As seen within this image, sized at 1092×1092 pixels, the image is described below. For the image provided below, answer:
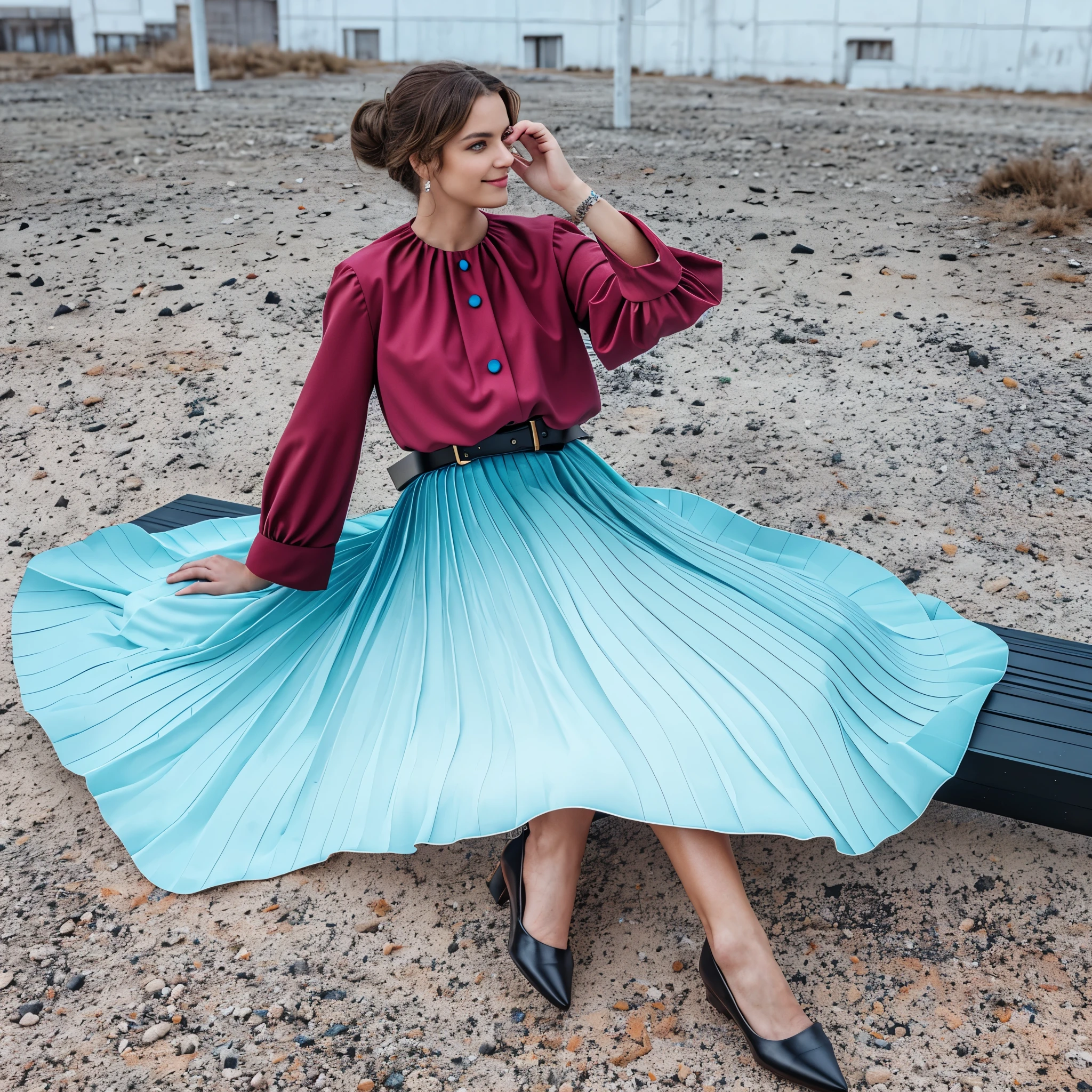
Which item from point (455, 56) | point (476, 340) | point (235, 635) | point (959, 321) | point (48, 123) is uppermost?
point (455, 56)

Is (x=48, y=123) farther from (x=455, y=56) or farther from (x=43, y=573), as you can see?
(x=455, y=56)

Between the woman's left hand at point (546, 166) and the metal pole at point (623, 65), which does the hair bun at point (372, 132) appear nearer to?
the woman's left hand at point (546, 166)

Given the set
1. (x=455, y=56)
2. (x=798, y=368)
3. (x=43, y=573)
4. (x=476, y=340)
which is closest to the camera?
(x=476, y=340)

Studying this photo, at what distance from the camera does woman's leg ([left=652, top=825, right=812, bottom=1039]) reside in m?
1.79

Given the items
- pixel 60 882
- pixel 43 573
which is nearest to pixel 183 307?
pixel 43 573

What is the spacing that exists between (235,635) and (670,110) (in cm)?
871

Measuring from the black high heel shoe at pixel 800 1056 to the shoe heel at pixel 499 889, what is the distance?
53cm

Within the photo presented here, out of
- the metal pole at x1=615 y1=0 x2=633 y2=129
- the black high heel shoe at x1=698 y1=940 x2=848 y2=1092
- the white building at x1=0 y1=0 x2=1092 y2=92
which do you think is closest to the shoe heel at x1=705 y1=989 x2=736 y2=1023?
the black high heel shoe at x1=698 y1=940 x2=848 y2=1092

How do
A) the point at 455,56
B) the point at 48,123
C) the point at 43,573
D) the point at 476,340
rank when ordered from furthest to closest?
the point at 455,56
the point at 48,123
the point at 43,573
the point at 476,340

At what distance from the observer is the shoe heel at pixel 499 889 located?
2189 mm

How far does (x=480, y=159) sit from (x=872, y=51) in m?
15.3

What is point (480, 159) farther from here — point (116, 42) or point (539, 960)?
point (116, 42)

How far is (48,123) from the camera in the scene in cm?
901

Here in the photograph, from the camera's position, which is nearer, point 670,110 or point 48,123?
point 48,123
